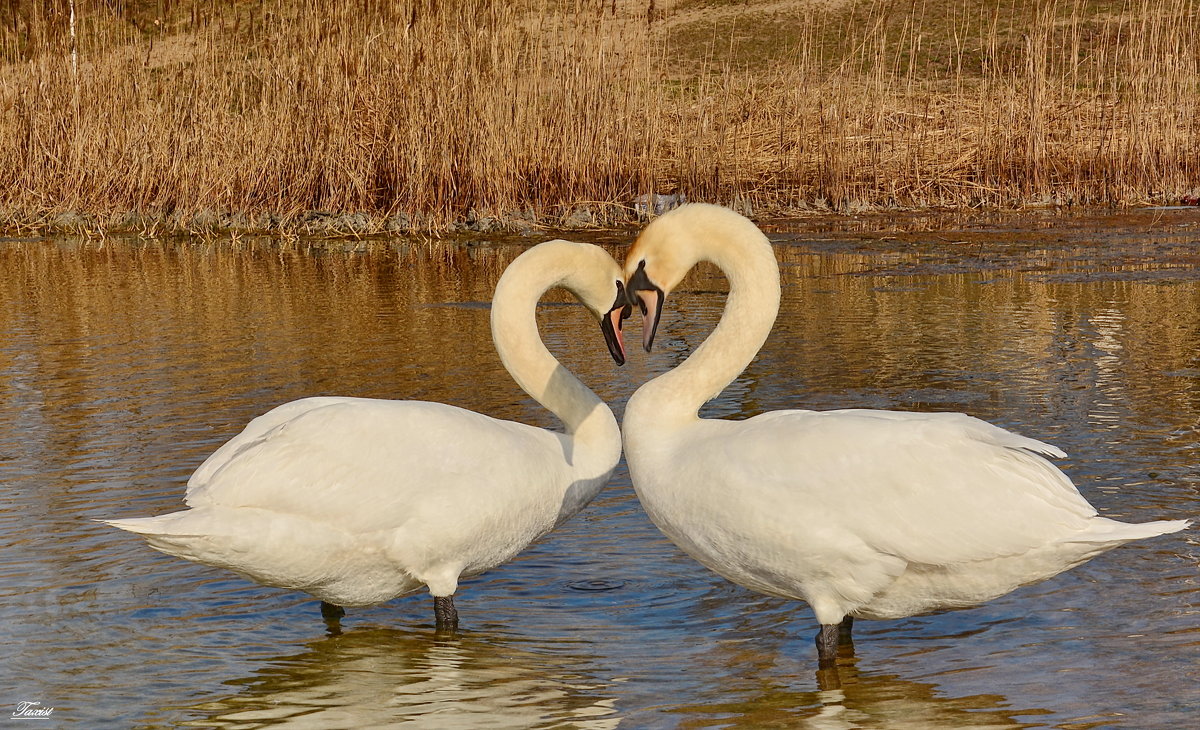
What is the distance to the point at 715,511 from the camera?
3.90 metres

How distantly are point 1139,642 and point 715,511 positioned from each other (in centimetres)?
121

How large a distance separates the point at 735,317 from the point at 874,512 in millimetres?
878

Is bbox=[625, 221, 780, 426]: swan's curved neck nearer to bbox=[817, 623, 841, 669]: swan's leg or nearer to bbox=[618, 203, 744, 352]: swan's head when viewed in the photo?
bbox=[618, 203, 744, 352]: swan's head

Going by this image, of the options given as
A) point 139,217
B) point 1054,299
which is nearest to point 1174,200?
point 1054,299

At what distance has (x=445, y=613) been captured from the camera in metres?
4.34

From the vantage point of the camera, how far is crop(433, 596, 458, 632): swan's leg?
4.33 m

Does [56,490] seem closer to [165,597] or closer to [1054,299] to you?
[165,597]

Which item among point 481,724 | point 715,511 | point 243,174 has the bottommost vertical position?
point 481,724

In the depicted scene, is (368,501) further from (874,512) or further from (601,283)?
(874,512)

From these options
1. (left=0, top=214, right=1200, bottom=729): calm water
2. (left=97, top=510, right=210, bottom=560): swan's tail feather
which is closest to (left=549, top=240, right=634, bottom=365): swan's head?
(left=0, top=214, right=1200, bottom=729): calm water

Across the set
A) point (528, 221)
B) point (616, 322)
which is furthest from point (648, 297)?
point (528, 221)

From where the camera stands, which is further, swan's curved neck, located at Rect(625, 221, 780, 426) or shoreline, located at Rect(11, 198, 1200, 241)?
shoreline, located at Rect(11, 198, 1200, 241)

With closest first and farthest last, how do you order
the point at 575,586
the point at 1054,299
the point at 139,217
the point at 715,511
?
the point at 715,511, the point at 575,586, the point at 1054,299, the point at 139,217

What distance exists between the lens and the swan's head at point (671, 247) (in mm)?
4438
